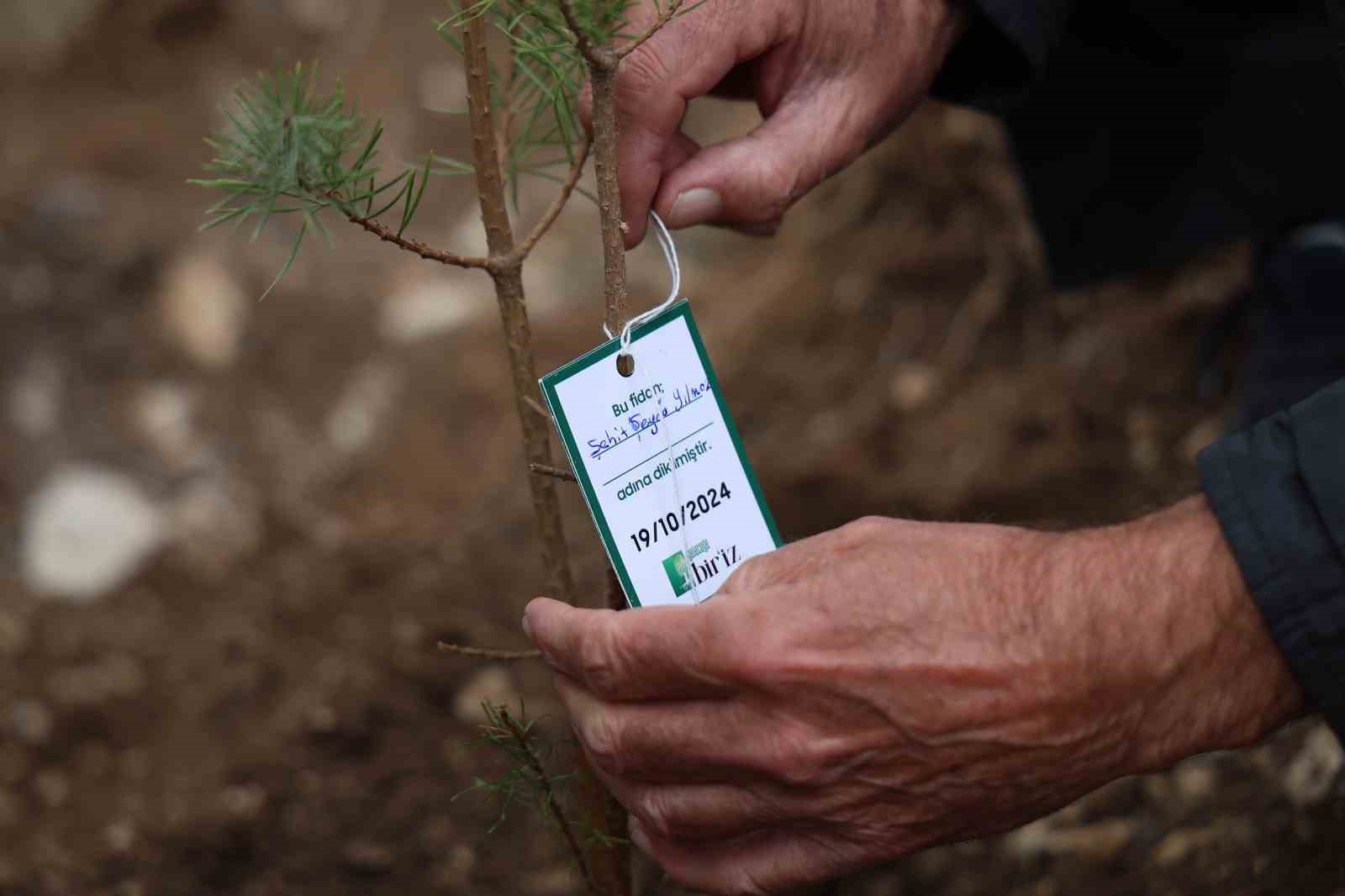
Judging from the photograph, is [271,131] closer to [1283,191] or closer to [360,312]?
[360,312]

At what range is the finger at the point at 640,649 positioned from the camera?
82 cm

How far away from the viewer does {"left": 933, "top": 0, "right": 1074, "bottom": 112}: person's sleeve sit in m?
1.23

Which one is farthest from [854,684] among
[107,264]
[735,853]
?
[107,264]

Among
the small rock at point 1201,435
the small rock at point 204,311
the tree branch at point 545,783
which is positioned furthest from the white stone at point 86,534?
the small rock at point 1201,435

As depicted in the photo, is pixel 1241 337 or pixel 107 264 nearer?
pixel 1241 337

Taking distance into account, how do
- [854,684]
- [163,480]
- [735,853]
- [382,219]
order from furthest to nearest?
[382,219]
[163,480]
[735,853]
[854,684]

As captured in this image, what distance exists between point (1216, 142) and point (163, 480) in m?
1.87

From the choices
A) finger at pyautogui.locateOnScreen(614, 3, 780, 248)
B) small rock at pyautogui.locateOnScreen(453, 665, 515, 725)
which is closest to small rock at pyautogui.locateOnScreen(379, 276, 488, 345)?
small rock at pyautogui.locateOnScreen(453, 665, 515, 725)

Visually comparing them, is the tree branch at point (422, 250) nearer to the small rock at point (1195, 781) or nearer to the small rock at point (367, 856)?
the small rock at point (367, 856)

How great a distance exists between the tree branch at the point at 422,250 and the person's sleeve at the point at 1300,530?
57 centimetres

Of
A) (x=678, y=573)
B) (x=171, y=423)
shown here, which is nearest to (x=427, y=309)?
(x=171, y=423)

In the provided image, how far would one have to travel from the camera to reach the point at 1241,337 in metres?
2.12

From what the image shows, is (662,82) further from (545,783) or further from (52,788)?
(52,788)

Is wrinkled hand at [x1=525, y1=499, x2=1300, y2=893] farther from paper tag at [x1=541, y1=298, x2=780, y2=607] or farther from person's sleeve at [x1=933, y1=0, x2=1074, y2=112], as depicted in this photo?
person's sleeve at [x1=933, y1=0, x2=1074, y2=112]
